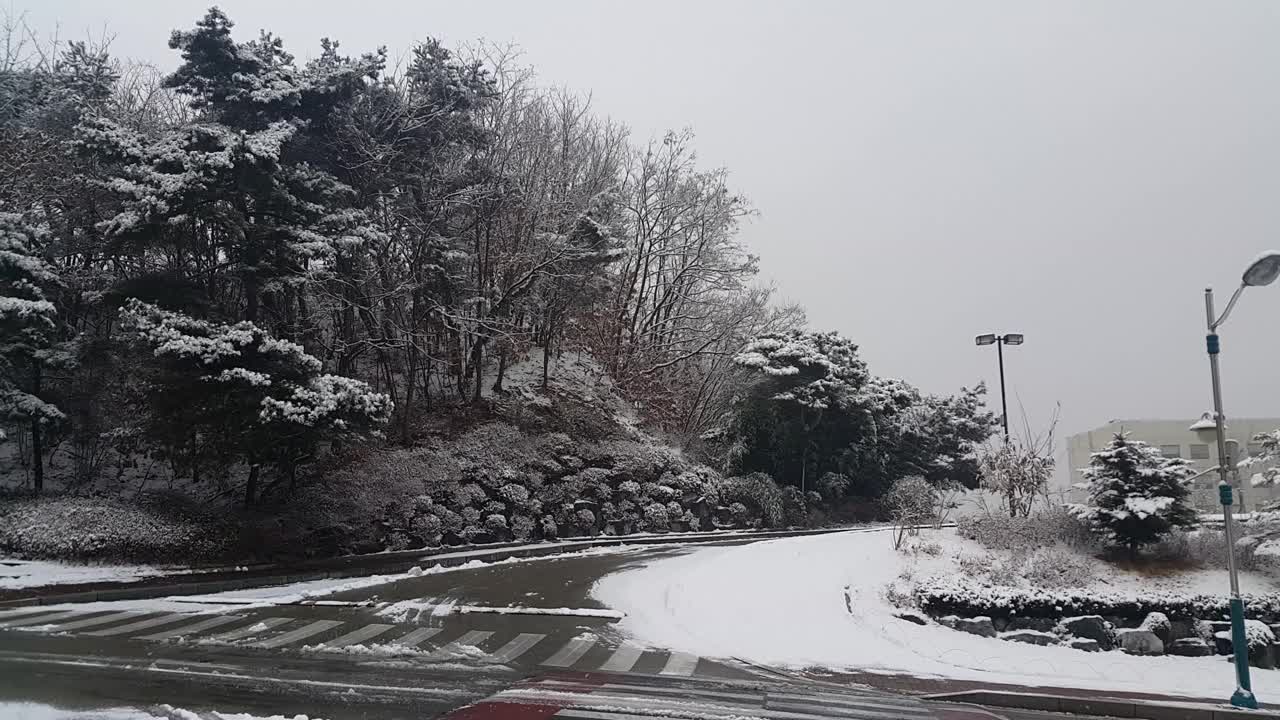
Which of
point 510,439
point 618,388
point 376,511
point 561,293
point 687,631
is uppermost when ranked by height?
point 561,293

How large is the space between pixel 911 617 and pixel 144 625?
10.4 m

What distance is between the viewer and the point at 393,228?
72.9 feet

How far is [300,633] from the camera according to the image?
10562 mm

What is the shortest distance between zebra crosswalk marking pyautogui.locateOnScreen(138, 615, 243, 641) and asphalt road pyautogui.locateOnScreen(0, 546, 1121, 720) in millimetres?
26

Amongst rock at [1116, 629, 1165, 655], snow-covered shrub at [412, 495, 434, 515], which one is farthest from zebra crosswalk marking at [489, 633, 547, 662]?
snow-covered shrub at [412, 495, 434, 515]

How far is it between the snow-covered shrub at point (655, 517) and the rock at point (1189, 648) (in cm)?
1503

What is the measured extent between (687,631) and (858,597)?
270 centimetres

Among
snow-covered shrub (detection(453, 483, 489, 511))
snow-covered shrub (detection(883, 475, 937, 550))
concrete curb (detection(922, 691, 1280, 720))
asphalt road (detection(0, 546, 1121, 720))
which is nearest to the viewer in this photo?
asphalt road (detection(0, 546, 1121, 720))

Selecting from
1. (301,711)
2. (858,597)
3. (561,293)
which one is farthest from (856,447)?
(301,711)

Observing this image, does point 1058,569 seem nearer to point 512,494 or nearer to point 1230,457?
point 1230,457

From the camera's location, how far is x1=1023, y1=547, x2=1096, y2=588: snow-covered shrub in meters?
12.2

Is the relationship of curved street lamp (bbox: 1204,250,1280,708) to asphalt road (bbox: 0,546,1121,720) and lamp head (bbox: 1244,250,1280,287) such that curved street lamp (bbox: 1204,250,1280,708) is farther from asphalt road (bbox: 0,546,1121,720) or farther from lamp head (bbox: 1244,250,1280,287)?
asphalt road (bbox: 0,546,1121,720)

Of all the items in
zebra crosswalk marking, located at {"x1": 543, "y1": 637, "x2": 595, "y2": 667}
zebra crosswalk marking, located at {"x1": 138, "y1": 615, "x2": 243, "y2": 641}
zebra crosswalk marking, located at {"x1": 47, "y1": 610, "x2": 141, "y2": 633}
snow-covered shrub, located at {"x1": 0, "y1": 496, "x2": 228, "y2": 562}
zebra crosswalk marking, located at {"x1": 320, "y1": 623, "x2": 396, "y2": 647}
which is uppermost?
snow-covered shrub, located at {"x1": 0, "y1": 496, "x2": 228, "y2": 562}

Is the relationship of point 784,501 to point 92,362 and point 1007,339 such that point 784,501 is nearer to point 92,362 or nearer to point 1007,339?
point 1007,339
